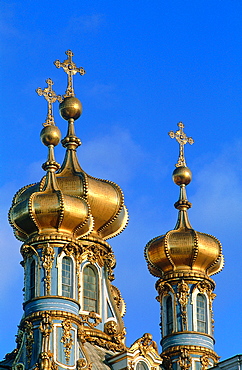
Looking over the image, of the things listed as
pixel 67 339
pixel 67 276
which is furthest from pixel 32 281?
pixel 67 339

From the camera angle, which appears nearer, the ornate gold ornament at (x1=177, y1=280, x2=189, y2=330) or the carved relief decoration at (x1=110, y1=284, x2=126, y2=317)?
the ornate gold ornament at (x1=177, y1=280, x2=189, y2=330)

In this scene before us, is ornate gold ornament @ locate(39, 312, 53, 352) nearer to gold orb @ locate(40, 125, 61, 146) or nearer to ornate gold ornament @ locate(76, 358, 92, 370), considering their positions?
ornate gold ornament @ locate(76, 358, 92, 370)

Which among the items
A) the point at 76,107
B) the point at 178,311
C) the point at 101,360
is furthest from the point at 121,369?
the point at 76,107

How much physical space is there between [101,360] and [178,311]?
11.7ft

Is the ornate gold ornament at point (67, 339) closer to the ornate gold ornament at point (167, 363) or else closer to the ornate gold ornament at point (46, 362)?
the ornate gold ornament at point (46, 362)

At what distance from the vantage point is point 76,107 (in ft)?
→ 152

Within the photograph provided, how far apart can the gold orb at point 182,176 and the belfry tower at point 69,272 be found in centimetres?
200

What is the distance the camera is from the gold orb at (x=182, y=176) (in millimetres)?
46469

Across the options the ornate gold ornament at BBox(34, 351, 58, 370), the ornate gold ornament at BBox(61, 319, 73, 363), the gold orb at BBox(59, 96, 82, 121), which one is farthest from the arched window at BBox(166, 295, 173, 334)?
the gold orb at BBox(59, 96, 82, 121)

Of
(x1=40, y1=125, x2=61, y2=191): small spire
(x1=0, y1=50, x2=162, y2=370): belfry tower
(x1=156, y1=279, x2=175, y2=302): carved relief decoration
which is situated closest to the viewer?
(x1=0, y1=50, x2=162, y2=370): belfry tower

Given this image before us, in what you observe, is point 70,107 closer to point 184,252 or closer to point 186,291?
point 184,252

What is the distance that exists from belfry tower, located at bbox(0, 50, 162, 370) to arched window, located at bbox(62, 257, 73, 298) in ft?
0.09

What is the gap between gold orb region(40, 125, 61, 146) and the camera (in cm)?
4334

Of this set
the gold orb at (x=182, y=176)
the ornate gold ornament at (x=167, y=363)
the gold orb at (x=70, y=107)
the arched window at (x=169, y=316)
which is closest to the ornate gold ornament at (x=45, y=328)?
the ornate gold ornament at (x=167, y=363)
